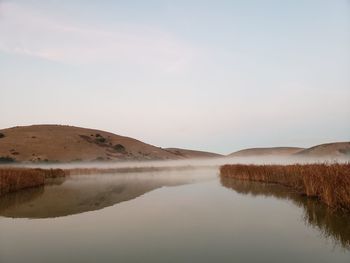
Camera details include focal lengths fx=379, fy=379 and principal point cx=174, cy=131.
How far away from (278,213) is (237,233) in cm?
311

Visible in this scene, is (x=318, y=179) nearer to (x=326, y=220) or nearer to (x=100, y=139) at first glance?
(x=326, y=220)

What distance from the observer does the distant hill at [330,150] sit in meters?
78.1

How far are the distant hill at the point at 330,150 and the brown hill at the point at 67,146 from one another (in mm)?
37614

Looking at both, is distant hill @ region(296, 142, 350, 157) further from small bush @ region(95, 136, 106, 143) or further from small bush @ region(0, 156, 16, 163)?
small bush @ region(0, 156, 16, 163)

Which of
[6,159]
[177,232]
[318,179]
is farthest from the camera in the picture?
[6,159]

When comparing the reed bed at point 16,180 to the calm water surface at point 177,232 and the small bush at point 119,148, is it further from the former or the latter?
the small bush at point 119,148

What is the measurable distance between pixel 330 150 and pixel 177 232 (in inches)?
3152

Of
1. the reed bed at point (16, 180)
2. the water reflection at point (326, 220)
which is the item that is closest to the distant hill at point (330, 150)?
the reed bed at point (16, 180)

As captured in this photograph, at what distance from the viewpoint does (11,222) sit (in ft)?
36.1

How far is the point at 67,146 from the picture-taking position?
82562 mm

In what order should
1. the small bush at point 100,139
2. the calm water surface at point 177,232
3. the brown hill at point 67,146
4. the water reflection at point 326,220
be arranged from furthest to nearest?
the small bush at point 100,139 < the brown hill at point 67,146 < the water reflection at point 326,220 < the calm water surface at point 177,232

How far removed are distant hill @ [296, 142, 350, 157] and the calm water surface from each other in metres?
70.2

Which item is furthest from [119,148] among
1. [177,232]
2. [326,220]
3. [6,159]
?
[177,232]

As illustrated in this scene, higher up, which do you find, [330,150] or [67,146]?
[67,146]
